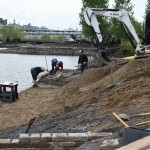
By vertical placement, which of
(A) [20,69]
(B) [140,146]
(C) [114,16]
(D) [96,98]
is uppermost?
(C) [114,16]

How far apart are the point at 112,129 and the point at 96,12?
16907mm

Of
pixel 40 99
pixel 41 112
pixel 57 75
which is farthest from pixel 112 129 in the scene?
pixel 57 75

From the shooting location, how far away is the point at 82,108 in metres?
9.79

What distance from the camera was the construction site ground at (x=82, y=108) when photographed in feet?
24.9

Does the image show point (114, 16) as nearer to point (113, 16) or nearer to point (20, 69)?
point (113, 16)

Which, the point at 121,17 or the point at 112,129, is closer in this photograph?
the point at 112,129

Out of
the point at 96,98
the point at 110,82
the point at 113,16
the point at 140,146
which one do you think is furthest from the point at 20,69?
the point at 140,146

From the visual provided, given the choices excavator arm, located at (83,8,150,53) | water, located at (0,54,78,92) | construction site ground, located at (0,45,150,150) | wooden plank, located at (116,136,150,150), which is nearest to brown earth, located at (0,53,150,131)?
construction site ground, located at (0,45,150,150)

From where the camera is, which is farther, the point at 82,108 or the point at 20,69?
the point at 20,69

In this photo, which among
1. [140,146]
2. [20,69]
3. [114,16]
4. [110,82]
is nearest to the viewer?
[140,146]

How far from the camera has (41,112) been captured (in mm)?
11703

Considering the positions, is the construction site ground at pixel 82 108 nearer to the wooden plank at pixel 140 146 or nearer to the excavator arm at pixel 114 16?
the wooden plank at pixel 140 146

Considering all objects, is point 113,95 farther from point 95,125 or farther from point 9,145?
point 9,145

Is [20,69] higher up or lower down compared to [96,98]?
lower down
